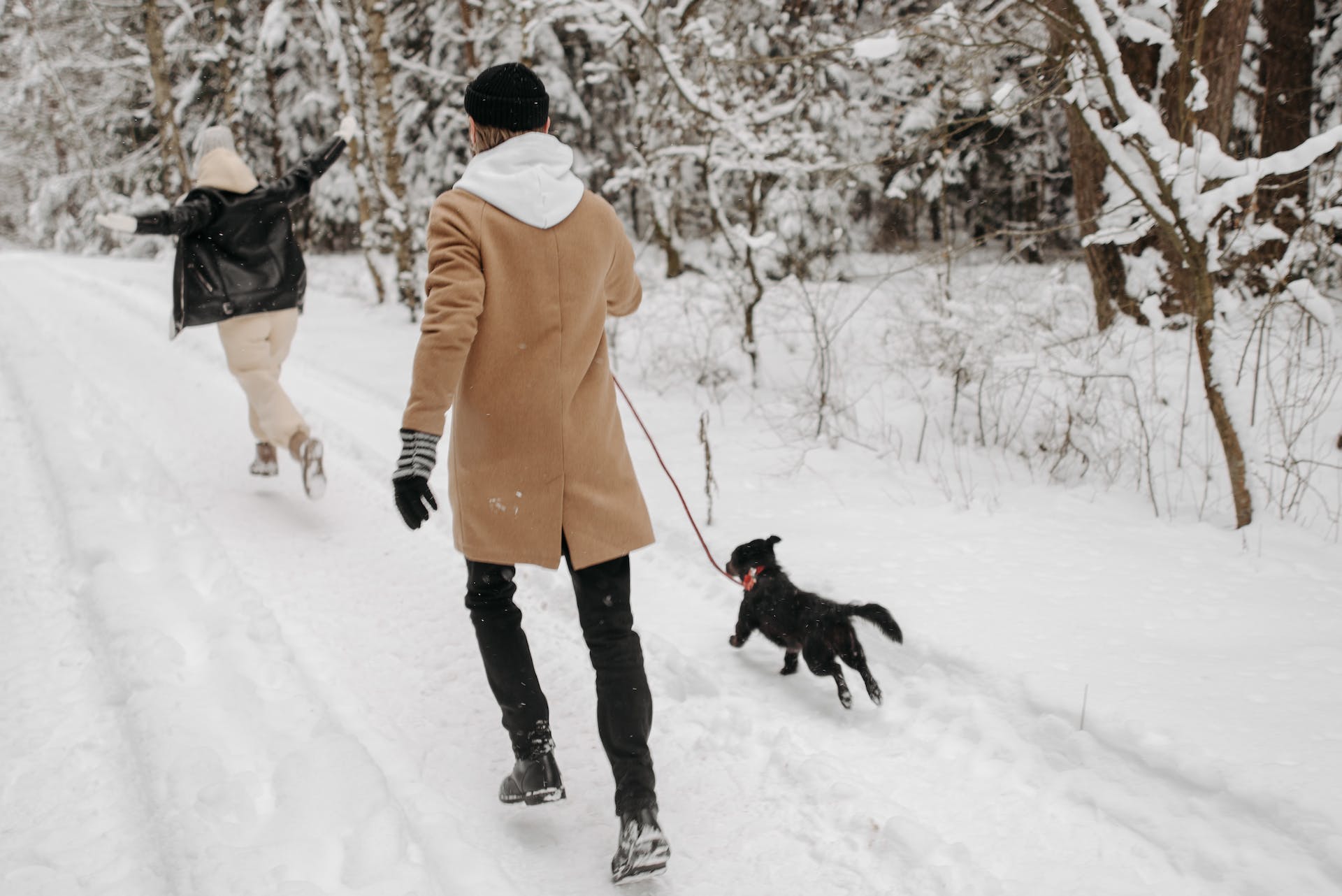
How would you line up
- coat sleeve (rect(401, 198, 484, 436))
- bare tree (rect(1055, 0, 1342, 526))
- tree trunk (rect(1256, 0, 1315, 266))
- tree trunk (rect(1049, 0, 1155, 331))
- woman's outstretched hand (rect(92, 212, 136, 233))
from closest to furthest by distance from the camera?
coat sleeve (rect(401, 198, 484, 436)) → bare tree (rect(1055, 0, 1342, 526)) → woman's outstretched hand (rect(92, 212, 136, 233)) → tree trunk (rect(1049, 0, 1155, 331)) → tree trunk (rect(1256, 0, 1315, 266))

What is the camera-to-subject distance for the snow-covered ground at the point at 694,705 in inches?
85.1

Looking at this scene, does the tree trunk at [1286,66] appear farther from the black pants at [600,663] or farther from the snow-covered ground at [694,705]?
the black pants at [600,663]

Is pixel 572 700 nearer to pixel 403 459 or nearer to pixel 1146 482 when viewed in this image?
pixel 403 459

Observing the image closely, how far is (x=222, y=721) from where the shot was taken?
8.68ft

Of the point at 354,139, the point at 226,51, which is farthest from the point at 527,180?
the point at 226,51

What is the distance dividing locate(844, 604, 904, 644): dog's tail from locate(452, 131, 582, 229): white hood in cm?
170

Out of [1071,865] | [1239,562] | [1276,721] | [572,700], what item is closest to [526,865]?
[572,700]

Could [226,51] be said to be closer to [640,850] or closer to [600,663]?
[600,663]

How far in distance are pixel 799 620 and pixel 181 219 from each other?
3.72m

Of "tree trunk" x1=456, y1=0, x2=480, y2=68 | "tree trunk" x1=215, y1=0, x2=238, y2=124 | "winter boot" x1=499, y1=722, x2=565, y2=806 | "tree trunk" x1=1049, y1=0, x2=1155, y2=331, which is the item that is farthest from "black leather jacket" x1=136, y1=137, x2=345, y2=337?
"tree trunk" x1=215, y1=0, x2=238, y2=124

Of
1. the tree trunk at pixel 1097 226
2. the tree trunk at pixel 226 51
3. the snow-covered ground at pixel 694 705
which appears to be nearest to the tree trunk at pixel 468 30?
the tree trunk at pixel 226 51

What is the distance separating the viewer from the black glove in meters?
1.96

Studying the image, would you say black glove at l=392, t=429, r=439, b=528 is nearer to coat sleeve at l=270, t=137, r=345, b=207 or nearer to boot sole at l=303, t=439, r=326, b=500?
boot sole at l=303, t=439, r=326, b=500

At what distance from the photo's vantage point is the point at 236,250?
4480mm
